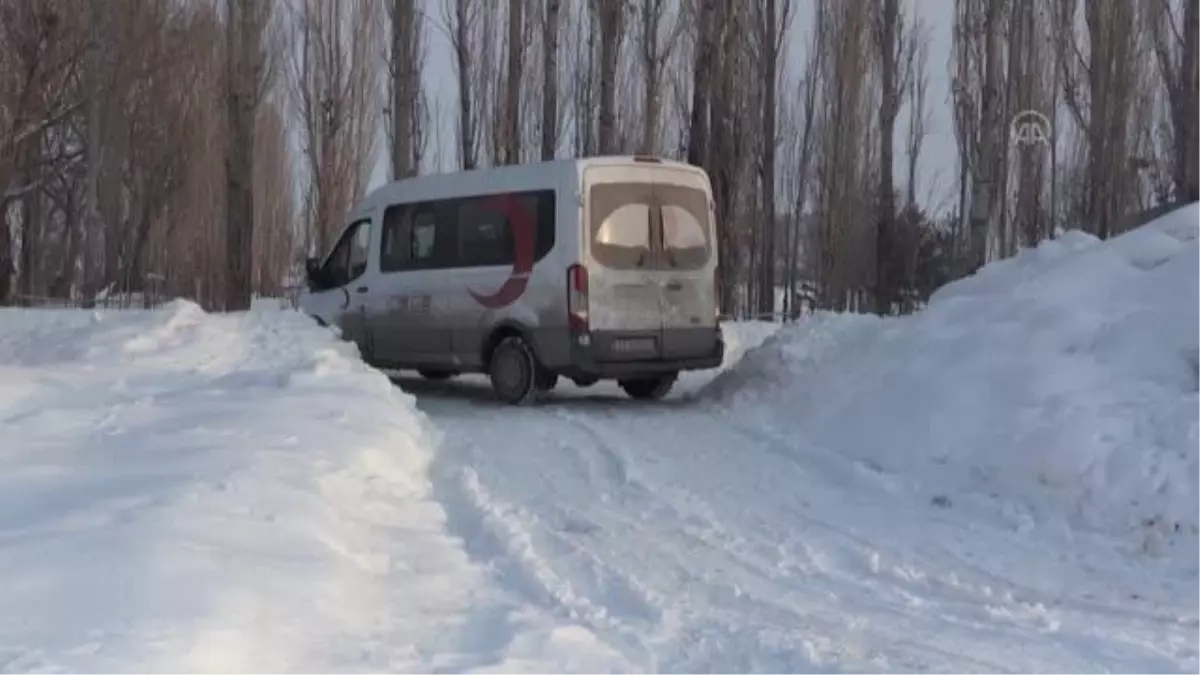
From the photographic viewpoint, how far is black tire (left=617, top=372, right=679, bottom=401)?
14312 mm

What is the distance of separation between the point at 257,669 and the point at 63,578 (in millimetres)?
998

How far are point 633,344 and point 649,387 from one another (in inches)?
56.5

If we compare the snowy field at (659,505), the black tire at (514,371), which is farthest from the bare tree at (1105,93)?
the black tire at (514,371)

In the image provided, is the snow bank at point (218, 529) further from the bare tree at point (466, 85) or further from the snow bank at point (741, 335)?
the bare tree at point (466, 85)

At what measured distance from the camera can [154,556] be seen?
524cm

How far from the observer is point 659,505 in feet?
27.4

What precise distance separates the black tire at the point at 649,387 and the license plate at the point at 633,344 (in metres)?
1.04

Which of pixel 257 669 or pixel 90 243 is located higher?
pixel 90 243

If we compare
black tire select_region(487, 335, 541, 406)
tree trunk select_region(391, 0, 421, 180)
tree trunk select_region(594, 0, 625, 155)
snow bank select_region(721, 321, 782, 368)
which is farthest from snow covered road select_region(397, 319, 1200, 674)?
tree trunk select_region(391, 0, 421, 180)

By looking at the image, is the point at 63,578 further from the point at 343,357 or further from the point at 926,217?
the point at 926,217

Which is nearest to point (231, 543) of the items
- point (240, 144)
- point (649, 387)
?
point (649, 387)

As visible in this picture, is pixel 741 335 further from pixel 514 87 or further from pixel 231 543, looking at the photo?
pixel 231 543

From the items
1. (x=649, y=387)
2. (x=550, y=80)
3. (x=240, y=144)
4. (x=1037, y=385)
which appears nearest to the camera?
(x=1037, y=385)

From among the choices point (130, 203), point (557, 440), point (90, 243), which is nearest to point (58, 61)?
point (90, 243)
